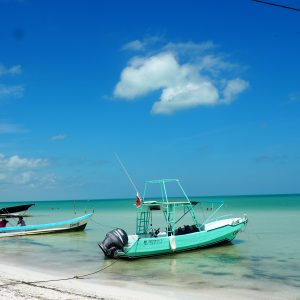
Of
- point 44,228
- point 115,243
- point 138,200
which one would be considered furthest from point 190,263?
point 44,228

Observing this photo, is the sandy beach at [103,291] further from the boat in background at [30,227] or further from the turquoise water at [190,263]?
the boat in background at [30,227]

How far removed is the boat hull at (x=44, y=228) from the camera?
25.8 meters

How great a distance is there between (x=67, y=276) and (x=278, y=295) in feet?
21.4

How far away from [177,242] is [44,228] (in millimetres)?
12838

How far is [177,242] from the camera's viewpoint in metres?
17.0

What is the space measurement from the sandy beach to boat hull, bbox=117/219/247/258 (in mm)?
3744

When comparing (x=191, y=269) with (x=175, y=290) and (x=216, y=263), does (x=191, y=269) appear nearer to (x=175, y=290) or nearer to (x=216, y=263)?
(x=216, y=263)

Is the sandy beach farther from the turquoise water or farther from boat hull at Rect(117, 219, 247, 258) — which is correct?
Answer: boat hull at Rect(117, 219, 247, 258)

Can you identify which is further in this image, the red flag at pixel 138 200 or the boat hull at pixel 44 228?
the boat hull at pixel 44 228

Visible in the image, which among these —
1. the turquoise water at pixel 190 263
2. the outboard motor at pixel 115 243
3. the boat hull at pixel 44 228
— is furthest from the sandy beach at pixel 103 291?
the boat hull at pixel 44 228

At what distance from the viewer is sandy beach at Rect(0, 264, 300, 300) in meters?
9.55

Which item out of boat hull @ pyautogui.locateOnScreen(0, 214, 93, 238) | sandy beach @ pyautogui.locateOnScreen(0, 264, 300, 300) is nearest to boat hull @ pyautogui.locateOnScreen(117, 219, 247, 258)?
sandy beach @ pyautogui.locateOnScreen(0, 264, 300, 300)

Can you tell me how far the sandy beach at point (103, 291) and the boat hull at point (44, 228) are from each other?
13.9 metres

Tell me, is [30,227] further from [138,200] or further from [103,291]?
[103,291]
